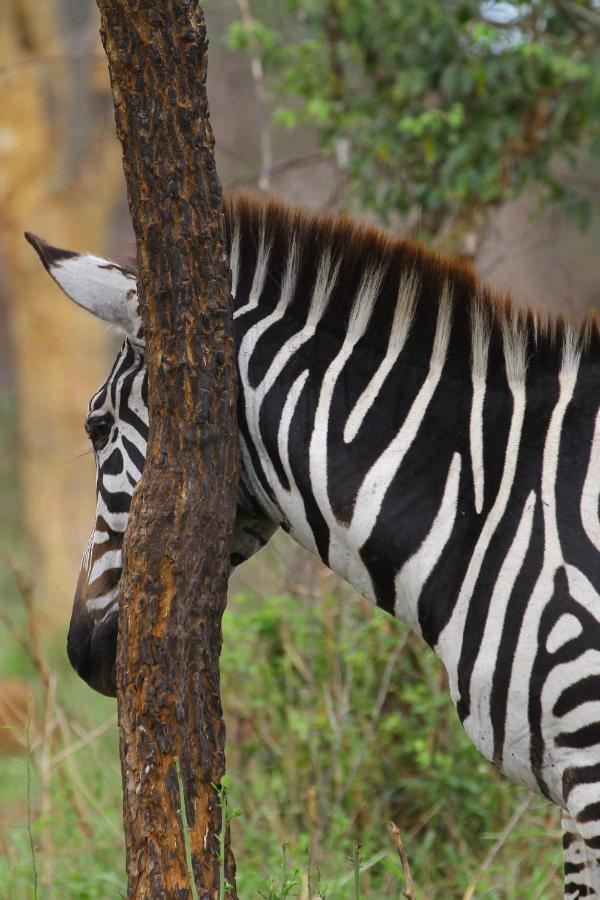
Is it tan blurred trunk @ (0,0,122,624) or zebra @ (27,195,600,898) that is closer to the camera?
zebra @ (27,195,600,898)

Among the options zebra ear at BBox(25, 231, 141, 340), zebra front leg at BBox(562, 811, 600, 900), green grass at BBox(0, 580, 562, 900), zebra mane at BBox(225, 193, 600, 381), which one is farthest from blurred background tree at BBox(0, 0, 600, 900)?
zebra front leg at BBox(562, 811, 600, 900)

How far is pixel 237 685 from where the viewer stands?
494 centimetres

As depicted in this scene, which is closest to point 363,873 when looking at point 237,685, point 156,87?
point 237,685

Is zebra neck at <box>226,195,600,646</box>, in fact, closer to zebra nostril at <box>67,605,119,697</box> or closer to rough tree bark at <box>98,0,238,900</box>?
rough tree bark at <box>98,0,238,900</box>

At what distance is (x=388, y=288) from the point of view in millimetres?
2674

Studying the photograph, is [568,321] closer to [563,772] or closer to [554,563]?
[554,563]

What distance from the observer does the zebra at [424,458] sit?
7.69 feet

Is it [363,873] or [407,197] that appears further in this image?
[407,197]

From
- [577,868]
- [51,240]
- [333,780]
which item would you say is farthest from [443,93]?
[51,240]

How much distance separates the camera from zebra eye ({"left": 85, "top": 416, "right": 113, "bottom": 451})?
284 centimetres

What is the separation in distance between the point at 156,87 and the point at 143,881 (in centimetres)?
187

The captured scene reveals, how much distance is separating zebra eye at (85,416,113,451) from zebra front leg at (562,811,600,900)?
1545 mm

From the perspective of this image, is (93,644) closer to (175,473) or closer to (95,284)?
(175,473)

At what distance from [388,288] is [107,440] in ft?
2.86
